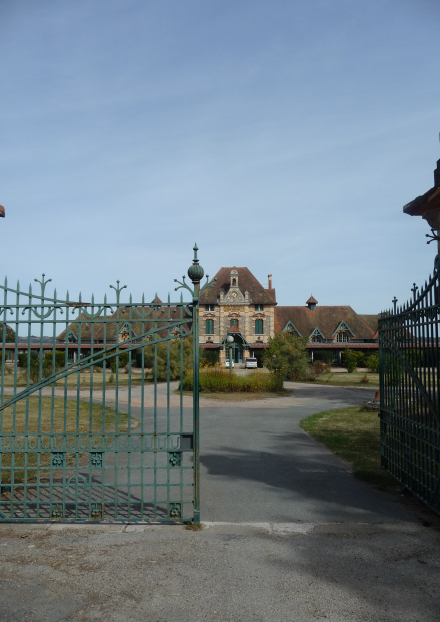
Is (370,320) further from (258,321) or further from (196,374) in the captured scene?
(196,374)

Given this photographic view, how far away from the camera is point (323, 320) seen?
51.3 metres

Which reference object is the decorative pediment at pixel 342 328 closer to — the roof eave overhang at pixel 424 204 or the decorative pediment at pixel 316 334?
the decorative pediment at pixel 316 334

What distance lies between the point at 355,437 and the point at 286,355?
56.1 feet

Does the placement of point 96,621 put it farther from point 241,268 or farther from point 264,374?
point 241,268

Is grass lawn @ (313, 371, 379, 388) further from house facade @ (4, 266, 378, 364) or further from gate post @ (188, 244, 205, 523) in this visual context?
gate post @ (188, 244, 205, 523)

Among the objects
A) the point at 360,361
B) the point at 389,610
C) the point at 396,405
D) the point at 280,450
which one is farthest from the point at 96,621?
the point at 360,361

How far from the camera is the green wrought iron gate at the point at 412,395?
5.45 m

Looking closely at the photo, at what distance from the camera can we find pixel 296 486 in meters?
6.89

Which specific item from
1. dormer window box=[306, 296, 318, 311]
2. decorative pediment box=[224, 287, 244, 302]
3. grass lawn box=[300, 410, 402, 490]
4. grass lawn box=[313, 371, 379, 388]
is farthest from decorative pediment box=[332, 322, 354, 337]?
grass lawn box=[300, 410, 402, 490]

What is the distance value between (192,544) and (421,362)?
3.45 meters

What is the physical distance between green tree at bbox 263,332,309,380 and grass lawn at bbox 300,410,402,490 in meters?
10.6

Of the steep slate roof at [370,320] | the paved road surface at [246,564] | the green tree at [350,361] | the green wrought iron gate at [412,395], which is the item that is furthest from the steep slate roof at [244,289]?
the paved road surface at [246,564]

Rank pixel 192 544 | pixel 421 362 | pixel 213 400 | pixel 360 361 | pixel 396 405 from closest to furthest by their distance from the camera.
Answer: pixel 192 544 < pixel 421 362 < pixel 396 405 < pixel 213 400 < pixel 360 361

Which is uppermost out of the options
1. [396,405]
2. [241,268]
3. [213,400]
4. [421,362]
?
[241,268]
